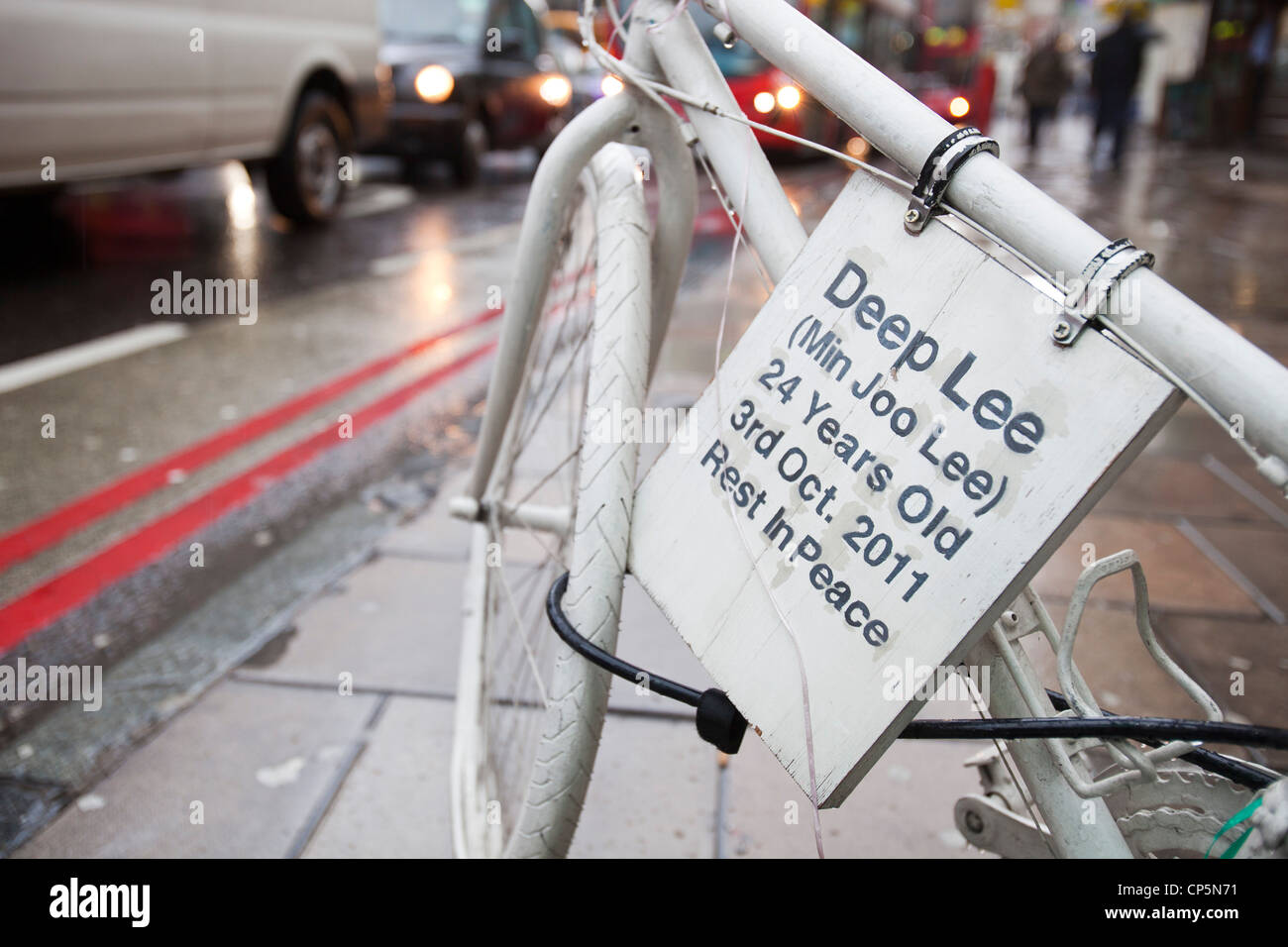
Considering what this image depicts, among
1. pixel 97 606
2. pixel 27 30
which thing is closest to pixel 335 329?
pixel 27 30

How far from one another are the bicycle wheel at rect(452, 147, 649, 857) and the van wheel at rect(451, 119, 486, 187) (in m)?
9.04

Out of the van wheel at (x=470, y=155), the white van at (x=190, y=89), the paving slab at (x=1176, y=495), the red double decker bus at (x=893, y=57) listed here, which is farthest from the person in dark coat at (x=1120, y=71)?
the paving slab at (x=1176, y=495)

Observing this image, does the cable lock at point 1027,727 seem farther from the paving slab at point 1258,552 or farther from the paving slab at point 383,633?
the paving slab at point 1258,552

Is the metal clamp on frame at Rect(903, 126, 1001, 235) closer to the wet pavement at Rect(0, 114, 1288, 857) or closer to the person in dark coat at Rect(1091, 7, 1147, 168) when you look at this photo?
the wet pavement at Rect(0, 114, 1288, 857)

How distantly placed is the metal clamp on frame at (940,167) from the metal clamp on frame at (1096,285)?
0.60 ft

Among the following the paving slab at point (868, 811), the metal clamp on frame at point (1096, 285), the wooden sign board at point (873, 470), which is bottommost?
the paving slab at point (868, 811)

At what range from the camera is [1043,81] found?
17.0m

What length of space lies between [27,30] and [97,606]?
371 cm

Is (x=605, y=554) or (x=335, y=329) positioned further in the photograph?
(x=335, y=329)

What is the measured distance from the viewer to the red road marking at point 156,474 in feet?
11.1

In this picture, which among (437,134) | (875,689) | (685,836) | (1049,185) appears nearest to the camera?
(875,689)

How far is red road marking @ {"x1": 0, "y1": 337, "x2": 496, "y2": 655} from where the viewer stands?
2953 millimetres
